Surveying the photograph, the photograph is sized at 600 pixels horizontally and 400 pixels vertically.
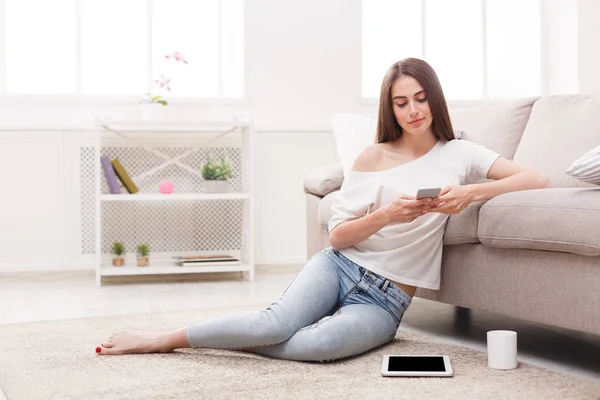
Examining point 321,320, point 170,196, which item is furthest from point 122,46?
point 321,320

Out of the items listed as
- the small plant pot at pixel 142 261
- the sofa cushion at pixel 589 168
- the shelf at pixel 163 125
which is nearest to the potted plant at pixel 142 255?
the small plant pot at pixel 142 261

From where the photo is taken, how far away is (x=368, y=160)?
2.36 meters

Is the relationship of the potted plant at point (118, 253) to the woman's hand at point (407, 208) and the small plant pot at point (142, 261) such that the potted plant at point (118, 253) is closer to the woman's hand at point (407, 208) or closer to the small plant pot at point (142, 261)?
the small plant pot at point (142, 261)

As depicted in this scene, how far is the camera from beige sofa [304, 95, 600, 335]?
79.0 inches

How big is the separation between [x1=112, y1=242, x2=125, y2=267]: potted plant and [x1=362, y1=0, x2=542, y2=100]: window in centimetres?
180

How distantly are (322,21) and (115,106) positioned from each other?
132 cm

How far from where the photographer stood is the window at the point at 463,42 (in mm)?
5023

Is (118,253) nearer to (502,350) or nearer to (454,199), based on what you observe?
(454,199)

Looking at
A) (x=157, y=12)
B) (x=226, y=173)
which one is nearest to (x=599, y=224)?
(x=226, y=173)

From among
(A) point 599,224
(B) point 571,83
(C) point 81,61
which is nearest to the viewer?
(A) point 599,224

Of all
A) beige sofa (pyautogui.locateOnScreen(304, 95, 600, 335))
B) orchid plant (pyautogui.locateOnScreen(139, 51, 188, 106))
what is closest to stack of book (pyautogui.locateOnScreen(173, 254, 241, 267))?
orchid plant (pyautogui.locateOnScreen(139, 51, 188, 106))

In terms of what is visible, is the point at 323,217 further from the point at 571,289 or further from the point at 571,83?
the point at 571,83

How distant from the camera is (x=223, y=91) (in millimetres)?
4793

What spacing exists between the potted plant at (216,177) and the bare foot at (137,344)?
6.71 ft
